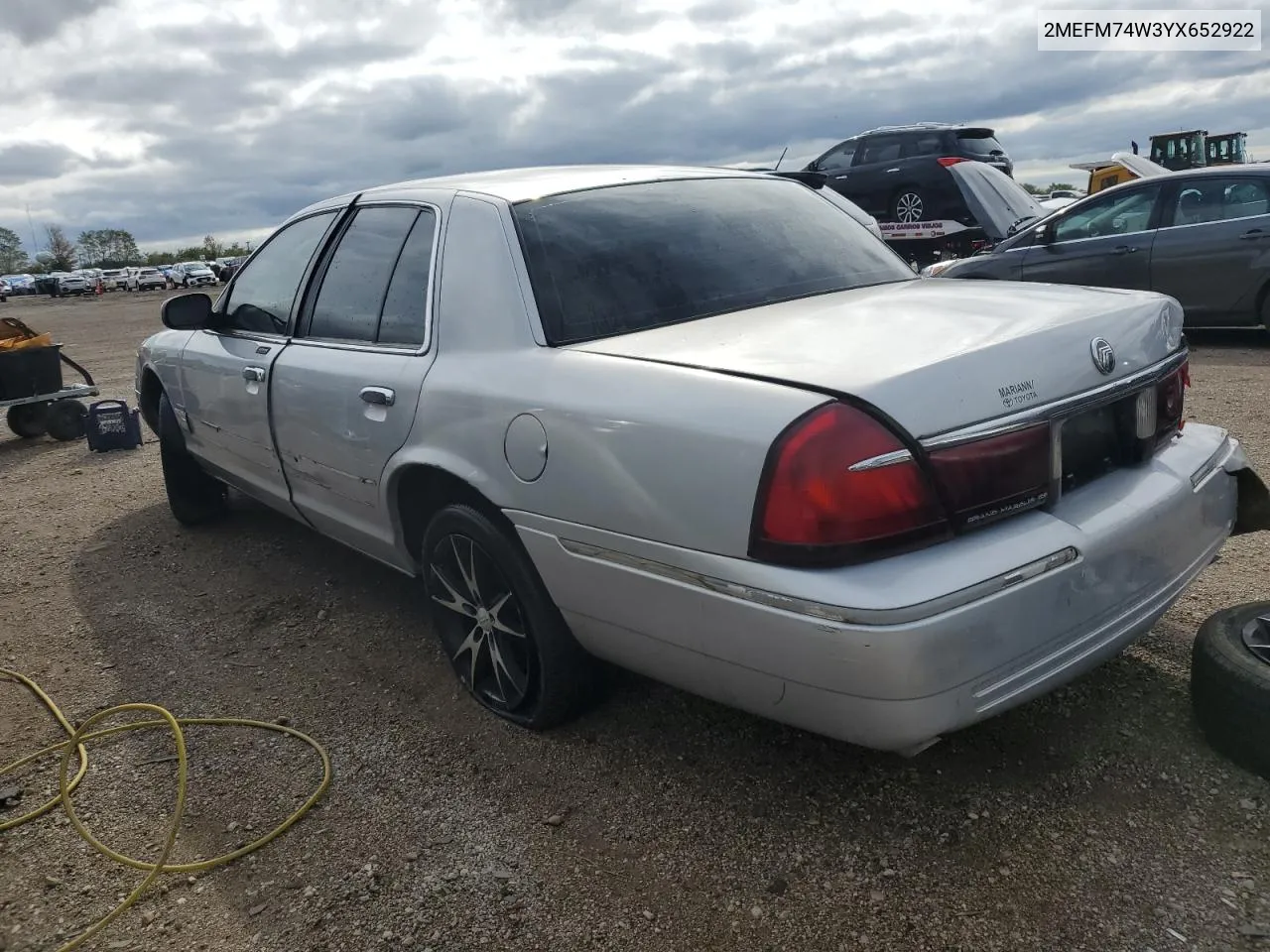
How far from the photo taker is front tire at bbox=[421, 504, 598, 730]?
2.71m

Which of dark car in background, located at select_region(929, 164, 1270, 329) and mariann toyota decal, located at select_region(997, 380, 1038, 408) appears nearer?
mariann toyota decal, located at select_region(997, 380, 1038, 408)

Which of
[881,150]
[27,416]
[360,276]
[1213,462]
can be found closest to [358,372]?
[360,276]

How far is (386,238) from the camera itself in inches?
134

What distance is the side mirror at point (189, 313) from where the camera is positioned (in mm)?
4516

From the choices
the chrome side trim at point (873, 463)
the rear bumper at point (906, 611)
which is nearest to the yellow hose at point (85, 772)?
the rear bumper at point (906, 611)

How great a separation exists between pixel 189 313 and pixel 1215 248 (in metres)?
7.69

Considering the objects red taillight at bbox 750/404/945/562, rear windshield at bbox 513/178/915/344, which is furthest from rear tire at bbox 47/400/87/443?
red taillight at bbox 750/404/945/562

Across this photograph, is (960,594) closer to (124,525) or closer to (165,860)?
(165,860)

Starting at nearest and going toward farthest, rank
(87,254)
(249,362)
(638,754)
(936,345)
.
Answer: (936,345), (638,754), (249,362), (87,254)

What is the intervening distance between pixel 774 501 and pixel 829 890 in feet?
2.90

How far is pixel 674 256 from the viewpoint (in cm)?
292

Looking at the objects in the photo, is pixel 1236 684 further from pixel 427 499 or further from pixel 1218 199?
pixel 1218 199

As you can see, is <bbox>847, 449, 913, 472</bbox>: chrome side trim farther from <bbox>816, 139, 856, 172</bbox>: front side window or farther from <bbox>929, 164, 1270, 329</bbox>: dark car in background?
<bbox>816, 139, 856, 172</bbox>: front side window

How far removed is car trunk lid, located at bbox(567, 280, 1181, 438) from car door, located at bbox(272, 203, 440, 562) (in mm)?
805
